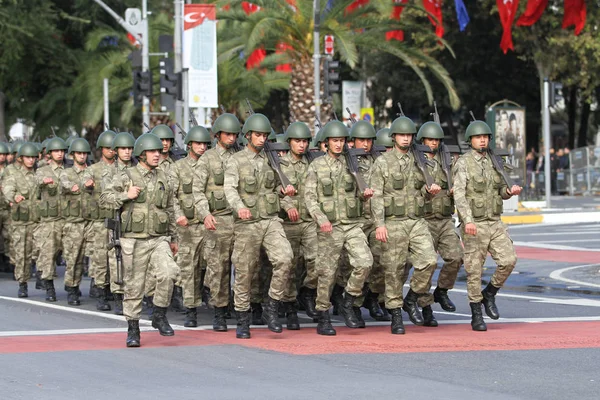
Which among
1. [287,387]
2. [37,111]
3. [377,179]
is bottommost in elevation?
[287,387]

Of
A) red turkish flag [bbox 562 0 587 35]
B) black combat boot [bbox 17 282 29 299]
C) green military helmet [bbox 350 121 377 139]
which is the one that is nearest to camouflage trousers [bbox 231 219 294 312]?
green military helmet [bbox 350 121 377 139]

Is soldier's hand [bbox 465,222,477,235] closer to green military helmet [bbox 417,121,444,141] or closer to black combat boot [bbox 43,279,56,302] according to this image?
green military helmet [bbox 417,121,444,141]

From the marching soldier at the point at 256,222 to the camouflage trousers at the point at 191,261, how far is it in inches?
34.1

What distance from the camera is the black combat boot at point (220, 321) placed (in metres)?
13.5

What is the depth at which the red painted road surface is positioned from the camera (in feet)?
39.1

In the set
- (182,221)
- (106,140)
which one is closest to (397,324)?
(182,221)

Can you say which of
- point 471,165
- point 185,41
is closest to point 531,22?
point 185,41

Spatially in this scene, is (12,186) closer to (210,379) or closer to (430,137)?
(430,137)

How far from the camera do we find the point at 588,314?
1448 cm

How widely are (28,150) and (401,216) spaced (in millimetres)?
7493

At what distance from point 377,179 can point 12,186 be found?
705 cm

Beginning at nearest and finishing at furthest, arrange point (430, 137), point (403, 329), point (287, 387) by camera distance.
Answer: point (287, 387), point (403, 329), point (430, 137)

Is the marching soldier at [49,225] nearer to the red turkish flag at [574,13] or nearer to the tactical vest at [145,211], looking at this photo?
the tactical vest at [145,211]

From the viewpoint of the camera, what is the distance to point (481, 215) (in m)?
13.5
